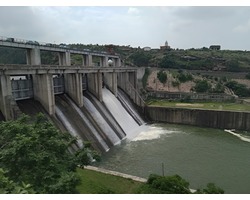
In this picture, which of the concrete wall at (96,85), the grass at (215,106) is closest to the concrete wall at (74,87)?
the concrete wall at (96,85)

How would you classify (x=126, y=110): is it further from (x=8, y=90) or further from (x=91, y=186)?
(x=91, y=186)

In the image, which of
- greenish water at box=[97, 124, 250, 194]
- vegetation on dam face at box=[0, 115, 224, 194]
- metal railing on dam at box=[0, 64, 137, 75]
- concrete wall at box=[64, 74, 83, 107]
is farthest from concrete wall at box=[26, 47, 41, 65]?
vegetation on dam face at box=[0, 115, 224, 194]

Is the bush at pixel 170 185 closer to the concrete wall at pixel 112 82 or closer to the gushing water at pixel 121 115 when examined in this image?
the gushing water at pixel 121 115

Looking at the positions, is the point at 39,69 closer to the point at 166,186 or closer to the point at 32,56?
the point at 32,56

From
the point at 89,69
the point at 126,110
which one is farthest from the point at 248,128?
the point at 89,69

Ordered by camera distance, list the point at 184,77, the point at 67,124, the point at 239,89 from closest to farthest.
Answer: the point at 67,124, the point at 239,89, the point at 184,77

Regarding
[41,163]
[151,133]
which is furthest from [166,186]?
[151,133]

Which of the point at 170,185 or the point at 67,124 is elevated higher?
the point at 67,124
